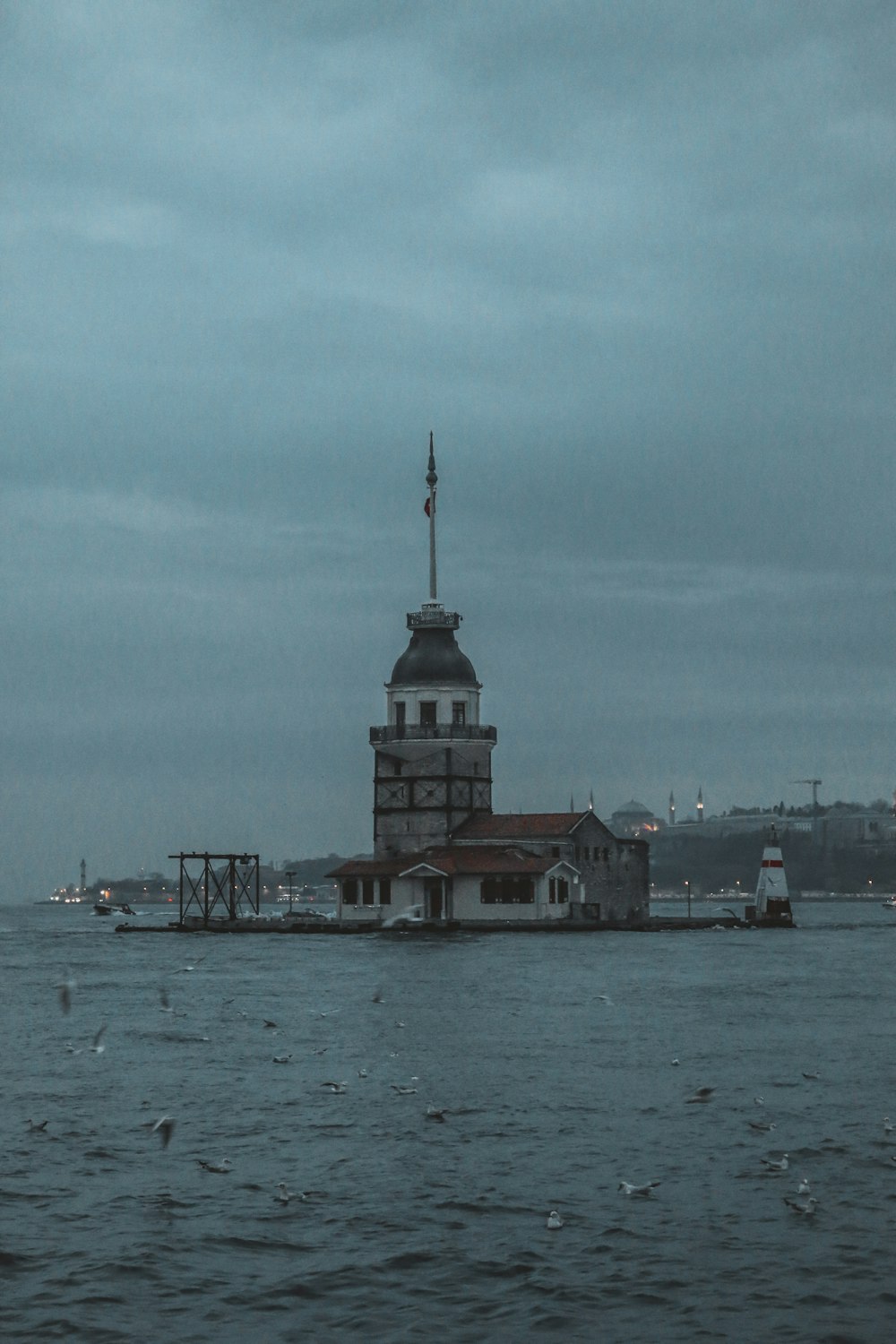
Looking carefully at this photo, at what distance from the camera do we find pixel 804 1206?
26016 millimetres

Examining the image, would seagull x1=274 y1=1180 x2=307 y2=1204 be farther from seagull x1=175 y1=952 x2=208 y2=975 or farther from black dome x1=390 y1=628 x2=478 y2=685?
black dome x1=390 y1=628 x2=478 y2=685

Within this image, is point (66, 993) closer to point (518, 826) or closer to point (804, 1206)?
point (804, 1206)

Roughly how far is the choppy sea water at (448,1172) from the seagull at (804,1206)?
0.75ft

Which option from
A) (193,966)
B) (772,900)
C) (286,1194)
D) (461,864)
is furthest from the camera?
(772,900)

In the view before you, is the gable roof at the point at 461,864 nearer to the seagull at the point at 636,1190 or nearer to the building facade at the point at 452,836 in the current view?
the building facade at the point at 452,836

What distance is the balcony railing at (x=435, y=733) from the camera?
371 feet

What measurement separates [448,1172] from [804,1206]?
19.7 ft

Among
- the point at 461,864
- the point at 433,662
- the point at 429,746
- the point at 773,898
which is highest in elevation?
the point at 433,662

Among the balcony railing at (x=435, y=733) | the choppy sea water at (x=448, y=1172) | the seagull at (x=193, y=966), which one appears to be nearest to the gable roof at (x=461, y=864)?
the balcony railing at (x=435, y=733)

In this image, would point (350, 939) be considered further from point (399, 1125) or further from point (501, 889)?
point (399, 1125)

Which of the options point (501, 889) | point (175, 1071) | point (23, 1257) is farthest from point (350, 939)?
point (23, 1257)

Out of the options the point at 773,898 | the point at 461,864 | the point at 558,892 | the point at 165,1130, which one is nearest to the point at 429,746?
the point at 461,864

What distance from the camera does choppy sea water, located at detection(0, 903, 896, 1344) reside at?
2156 cm

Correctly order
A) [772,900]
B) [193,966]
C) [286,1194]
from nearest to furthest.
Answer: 1. [286,1194]
2. [193,966]
3. [772,900]
